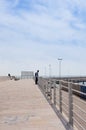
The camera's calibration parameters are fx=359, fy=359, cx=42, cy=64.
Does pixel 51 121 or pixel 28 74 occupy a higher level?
pixel 28 74

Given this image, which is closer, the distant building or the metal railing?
the metal railing

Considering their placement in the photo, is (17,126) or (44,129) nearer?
(44,129)

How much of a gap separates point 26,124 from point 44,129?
1.12 meters

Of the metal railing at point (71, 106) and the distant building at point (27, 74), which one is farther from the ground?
the distant building at point (27, 74)

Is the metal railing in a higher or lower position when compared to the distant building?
lower

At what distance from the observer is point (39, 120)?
11.4 meters

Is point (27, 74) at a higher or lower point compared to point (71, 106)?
higher

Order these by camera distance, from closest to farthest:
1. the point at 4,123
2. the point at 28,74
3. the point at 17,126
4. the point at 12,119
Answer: the point at 17,126 → the point at 4,123 → the point at 12,119 → the point at 28,74

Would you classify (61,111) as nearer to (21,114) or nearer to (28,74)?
(21,114)

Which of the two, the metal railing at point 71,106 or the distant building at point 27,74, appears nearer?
the metal railing at point 71,106

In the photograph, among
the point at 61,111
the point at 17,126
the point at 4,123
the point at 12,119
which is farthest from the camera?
the point at 61,111

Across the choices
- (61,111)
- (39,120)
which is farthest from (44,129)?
(61,111)

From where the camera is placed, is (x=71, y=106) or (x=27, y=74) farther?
(x=27, y=74)

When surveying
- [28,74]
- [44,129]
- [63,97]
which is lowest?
[44,129]
